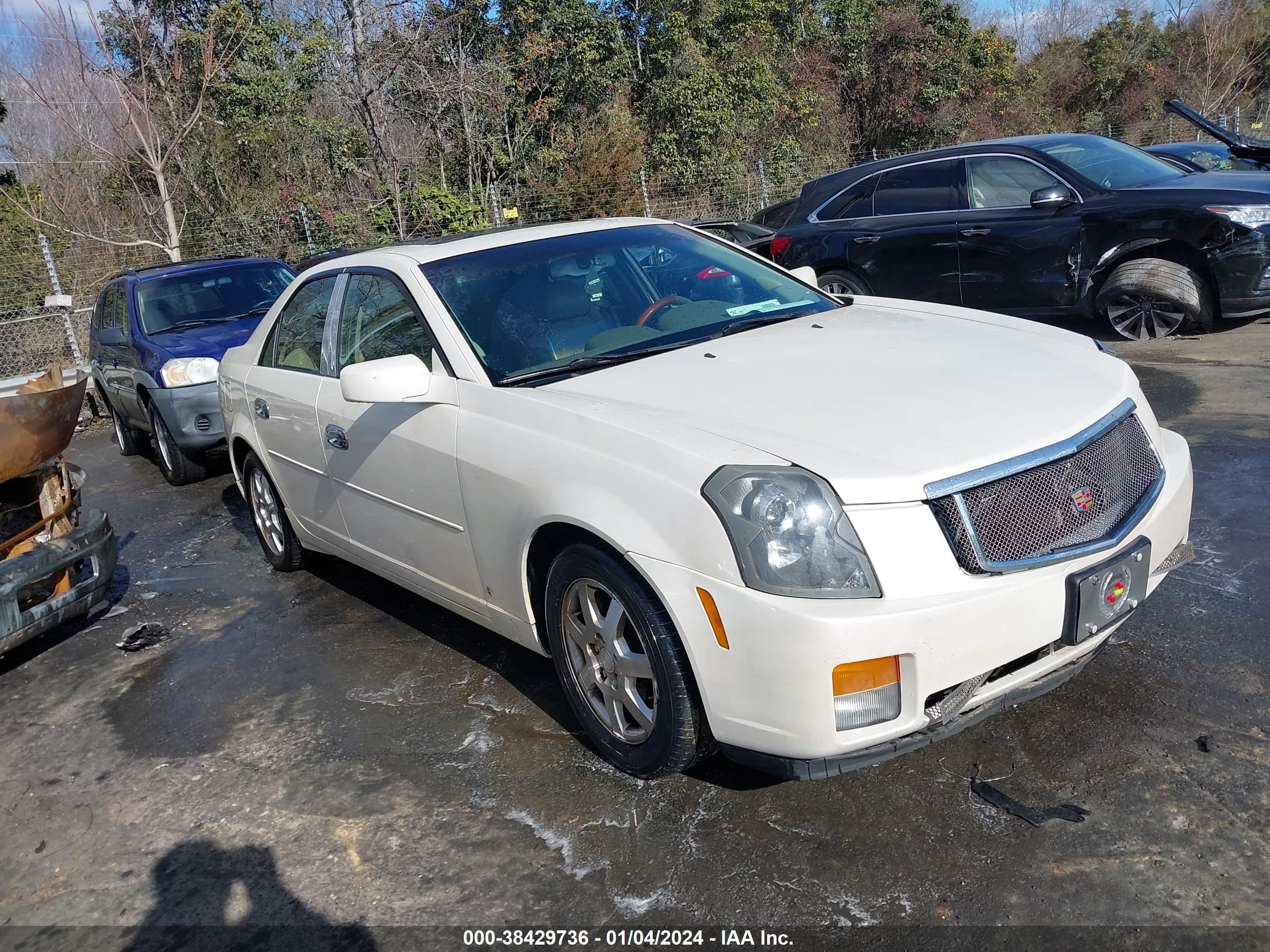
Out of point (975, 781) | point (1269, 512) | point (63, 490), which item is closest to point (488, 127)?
point (63, 490)

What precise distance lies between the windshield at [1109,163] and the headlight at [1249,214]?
77 cm

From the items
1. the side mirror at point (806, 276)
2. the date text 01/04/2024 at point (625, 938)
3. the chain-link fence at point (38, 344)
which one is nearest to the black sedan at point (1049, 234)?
the side mirror at point (806, 276)

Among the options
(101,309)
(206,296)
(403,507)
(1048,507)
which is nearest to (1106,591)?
(1048,507)

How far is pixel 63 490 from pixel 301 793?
8.00 ft

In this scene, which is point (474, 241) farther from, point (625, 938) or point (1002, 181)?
point (1002, 181)

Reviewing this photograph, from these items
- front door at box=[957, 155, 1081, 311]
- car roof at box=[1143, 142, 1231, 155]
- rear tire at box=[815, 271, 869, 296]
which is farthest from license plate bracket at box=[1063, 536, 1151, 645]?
car roof at box=[1143, 142, 1231, 155]

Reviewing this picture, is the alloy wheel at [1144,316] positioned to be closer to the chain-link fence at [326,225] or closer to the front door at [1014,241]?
the front door at [1014,241]

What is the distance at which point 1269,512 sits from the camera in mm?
4602

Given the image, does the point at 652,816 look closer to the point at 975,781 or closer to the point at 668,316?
the point at 975,781

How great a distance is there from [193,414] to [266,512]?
8.72 ft

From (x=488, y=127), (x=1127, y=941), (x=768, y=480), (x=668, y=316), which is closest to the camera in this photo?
(x=1127, y=941)

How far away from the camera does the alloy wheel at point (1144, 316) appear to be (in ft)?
26.2

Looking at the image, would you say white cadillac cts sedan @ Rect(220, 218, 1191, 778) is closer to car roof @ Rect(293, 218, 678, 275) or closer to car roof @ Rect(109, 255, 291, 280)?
car roof @ Rect(293, 218, 678, 275)

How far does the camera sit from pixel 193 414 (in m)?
7.88
